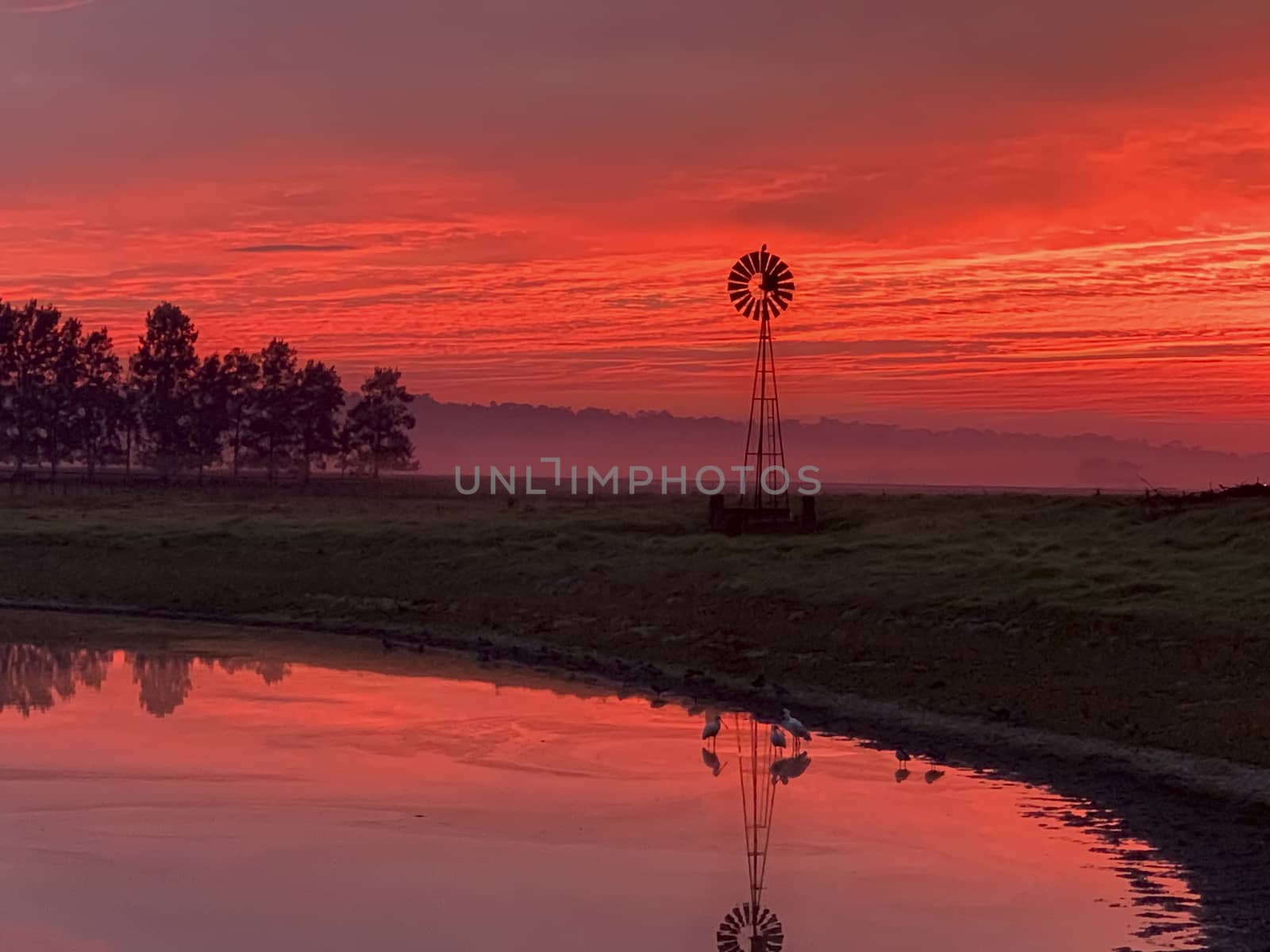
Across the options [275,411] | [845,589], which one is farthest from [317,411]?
[845,589]

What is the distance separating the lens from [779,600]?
42688 millimetres

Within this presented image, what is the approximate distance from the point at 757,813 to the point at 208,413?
125m

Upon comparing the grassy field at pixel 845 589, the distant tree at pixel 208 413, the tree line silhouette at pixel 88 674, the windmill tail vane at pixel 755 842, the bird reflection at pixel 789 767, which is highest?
the distant tree at pixel 208 413

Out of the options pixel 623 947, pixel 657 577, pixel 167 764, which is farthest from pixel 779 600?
pixel 623 947

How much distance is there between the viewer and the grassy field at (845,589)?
3127cm

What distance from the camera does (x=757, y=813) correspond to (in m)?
22.5

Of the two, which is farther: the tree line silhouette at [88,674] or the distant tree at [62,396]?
the distant tree at [62,396]

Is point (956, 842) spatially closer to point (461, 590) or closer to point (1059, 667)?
point (1059, 667)

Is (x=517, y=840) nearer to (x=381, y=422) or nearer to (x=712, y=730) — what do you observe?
(x=712, y=730)

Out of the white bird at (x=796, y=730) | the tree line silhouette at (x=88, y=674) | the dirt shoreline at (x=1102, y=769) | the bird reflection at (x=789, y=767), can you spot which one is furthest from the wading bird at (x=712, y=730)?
the tree line silhouette at (x=88, y=674)

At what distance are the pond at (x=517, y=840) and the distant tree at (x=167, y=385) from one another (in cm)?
11313

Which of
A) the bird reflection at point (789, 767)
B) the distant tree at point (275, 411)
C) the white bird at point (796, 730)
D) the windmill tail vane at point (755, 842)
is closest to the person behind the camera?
the windmill tail vane at point (755, 842)

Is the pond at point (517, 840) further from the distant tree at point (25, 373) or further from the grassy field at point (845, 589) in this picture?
the distant tree at point (25, 373)

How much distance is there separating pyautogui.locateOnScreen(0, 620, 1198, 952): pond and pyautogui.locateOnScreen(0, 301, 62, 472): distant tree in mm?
117240
